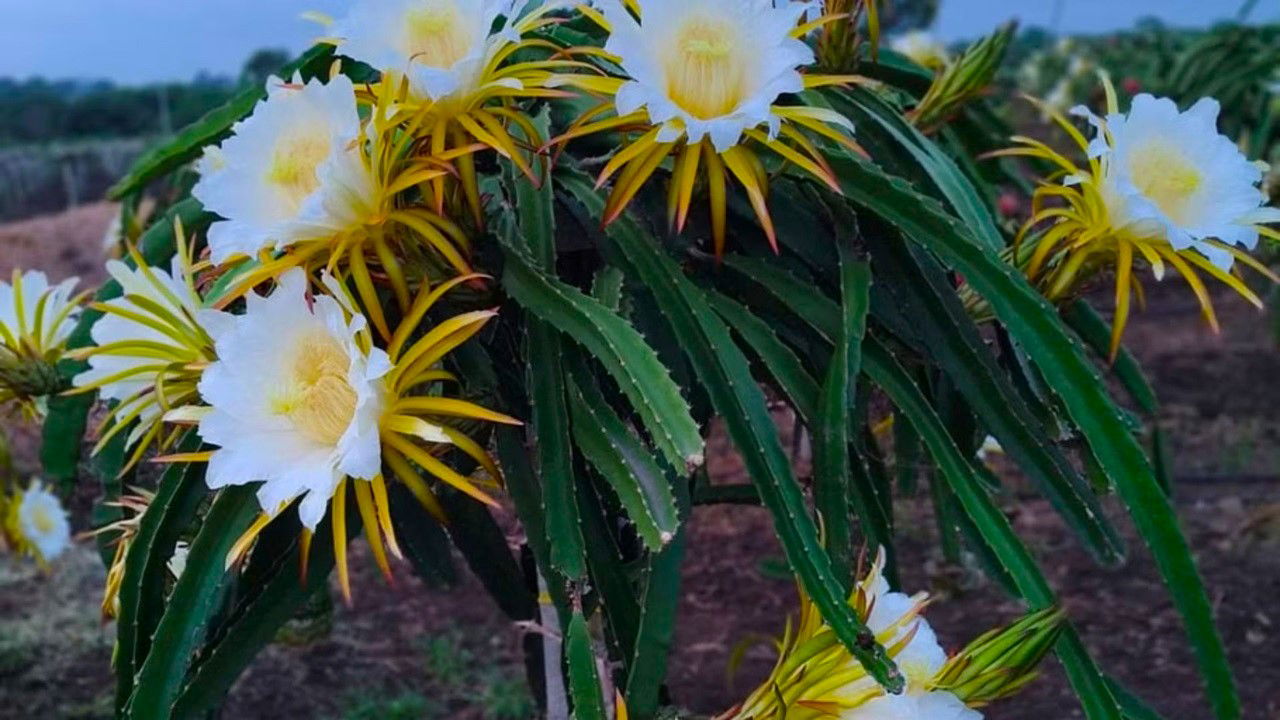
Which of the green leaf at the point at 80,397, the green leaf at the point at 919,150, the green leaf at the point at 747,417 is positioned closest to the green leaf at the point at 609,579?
the green leaf at the point at 747,417

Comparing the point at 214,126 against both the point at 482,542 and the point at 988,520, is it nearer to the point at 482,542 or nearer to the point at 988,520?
the point at 482,542

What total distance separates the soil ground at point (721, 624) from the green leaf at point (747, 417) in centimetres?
103

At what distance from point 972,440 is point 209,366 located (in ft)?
1.70

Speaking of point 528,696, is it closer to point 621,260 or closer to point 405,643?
point 405,643

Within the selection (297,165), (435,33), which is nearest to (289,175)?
(297,165)

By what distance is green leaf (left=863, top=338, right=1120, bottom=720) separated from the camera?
26.8 inches

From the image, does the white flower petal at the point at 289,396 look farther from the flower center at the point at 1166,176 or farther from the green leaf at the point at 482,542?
the flower center at the point at 1166,176

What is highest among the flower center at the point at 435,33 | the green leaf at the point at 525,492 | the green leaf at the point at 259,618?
the flower center at the point at 435,33

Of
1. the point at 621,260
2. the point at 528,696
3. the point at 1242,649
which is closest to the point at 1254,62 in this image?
the point at 1242,649

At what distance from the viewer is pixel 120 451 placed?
0.94 meters

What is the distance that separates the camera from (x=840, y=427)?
2.27 ft

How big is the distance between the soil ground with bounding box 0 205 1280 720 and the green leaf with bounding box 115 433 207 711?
3.38 ft

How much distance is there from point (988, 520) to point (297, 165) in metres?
0.43

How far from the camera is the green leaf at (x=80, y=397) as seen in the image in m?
0.99
